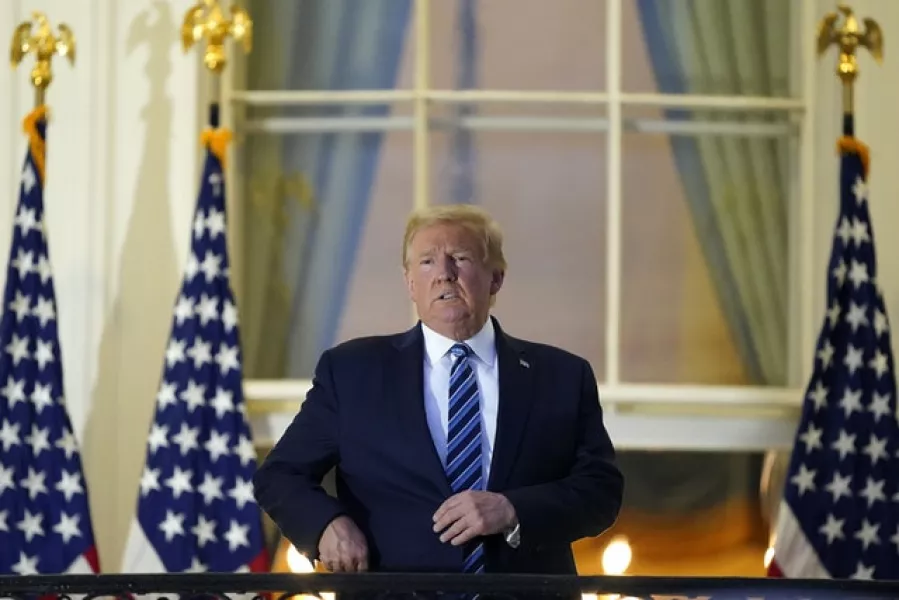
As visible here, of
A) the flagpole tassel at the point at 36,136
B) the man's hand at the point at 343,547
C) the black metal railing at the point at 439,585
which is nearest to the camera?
the black metal railing at the point at 439,585

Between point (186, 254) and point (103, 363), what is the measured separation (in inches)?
19.6

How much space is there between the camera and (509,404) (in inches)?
128

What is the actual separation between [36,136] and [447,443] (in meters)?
2.78

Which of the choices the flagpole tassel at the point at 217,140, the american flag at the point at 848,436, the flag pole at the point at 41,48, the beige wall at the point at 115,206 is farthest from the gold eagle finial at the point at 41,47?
the american flag at the point at 848,436

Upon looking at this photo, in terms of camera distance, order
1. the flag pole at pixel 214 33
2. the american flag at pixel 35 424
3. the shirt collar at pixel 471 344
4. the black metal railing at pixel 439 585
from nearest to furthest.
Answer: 1. the black metal railing at pixel 439 585
2. the shirt collar at pixel 471 344
3. the american flag at pixel 35 424
4. the flag pole at pixel 214 33

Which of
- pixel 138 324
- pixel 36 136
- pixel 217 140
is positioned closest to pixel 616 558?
pixel 138 324

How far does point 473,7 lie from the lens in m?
6.11

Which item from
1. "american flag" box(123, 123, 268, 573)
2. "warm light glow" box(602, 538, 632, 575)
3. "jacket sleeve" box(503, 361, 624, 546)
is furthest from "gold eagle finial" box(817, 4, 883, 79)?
"jacket sleeve" box(503, 361, 624, 546)

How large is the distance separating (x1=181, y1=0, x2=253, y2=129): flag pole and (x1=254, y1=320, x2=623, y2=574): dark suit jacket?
7.93 ft

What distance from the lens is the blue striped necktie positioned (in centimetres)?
317

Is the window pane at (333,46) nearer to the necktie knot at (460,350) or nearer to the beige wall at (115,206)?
the beige wall at (115,206)

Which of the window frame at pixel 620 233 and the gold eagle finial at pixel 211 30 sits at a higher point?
the gold eagle finial at pixel 211 30

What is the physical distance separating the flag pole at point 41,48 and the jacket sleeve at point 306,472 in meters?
2.53

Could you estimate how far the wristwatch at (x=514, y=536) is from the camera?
309 centimetres
